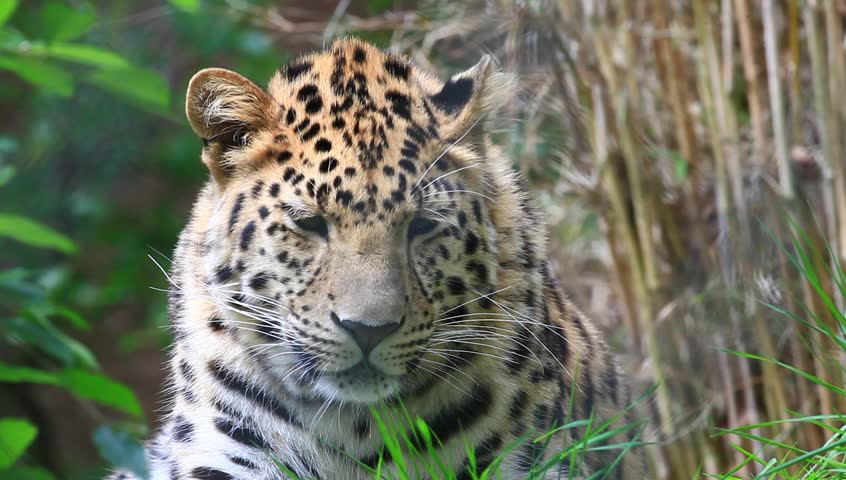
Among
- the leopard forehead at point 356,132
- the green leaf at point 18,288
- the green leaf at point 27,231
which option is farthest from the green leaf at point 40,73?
the leopard forehead at point 356,132

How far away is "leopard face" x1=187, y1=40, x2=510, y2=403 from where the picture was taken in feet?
10.5

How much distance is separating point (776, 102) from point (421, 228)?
211 centimetres

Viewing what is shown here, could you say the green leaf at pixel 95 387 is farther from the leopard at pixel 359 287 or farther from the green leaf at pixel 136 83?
the green leaf at pixel 136 83

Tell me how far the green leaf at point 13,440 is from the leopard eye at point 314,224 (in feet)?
4.27

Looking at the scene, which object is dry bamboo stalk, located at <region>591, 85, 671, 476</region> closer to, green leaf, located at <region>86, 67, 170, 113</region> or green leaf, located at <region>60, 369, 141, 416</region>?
green leaf, located at <region>86, 67, 170, 113</region>

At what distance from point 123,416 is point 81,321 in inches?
299

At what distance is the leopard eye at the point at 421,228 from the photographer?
10.9 feet

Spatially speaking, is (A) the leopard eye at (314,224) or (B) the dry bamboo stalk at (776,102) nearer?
(A) the leopard eye at (314,224)

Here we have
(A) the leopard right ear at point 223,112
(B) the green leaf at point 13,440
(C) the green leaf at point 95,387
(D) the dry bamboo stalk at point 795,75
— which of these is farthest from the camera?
(D) the dry bamboo stalk at point 795,75

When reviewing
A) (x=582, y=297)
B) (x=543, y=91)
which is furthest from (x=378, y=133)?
(x=582, y=297)

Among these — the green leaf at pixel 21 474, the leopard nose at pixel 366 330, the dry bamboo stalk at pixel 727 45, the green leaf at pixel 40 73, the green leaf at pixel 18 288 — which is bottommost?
the green leaf at pixel 21 474

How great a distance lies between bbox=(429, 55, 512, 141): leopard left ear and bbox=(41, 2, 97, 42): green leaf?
1398mm

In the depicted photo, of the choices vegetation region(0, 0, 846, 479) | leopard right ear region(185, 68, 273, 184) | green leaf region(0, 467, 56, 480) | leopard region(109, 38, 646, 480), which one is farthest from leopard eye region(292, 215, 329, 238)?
green leaf region(0, 467, 56, 480)

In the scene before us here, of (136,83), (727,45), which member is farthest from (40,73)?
(727,45)
